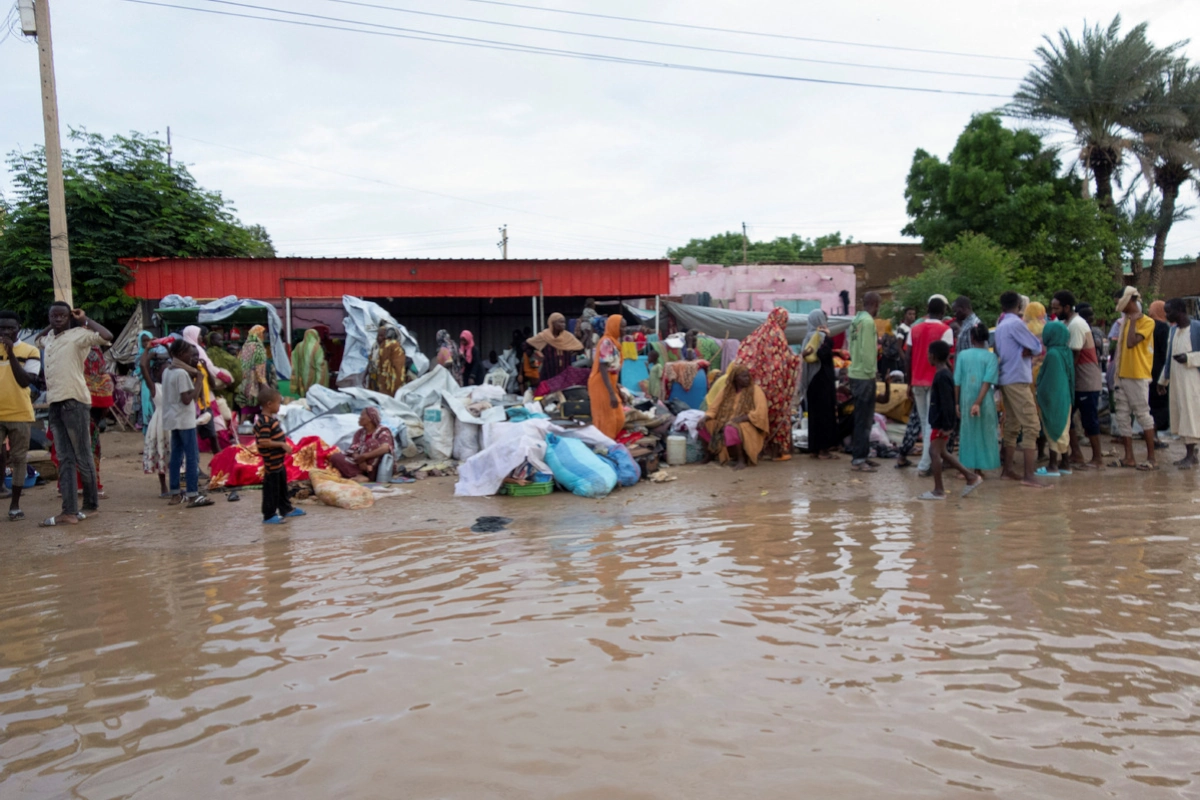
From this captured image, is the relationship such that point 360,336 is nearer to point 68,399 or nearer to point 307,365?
point 307,365

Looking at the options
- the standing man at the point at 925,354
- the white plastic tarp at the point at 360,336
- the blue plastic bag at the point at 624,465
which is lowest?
the blue plastic bag at the point at 624,465

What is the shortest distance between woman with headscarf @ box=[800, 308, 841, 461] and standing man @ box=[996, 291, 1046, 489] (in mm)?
2120

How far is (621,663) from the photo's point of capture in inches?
150

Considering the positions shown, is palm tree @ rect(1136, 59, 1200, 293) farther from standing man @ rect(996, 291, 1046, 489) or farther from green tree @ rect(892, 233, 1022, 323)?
standing man @ rect(996, 291, 1046, 489)

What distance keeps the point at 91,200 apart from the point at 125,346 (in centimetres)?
381

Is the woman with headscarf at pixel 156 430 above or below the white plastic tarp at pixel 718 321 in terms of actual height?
below

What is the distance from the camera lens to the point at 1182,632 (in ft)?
13.1

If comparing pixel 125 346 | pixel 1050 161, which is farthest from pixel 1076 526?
pixel 1050 161

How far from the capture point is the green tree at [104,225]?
16.3 m

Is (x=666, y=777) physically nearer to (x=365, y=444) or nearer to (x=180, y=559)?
(x=180, y=559)

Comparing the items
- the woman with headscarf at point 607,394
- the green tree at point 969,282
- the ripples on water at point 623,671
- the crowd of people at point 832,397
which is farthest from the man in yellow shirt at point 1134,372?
the green tree at point 969,282

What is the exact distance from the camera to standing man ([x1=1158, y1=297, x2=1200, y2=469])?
29.6ft

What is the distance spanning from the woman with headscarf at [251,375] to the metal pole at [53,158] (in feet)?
7.78

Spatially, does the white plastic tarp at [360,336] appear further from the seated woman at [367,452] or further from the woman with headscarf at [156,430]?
the woman with headscarf at [156,430]
